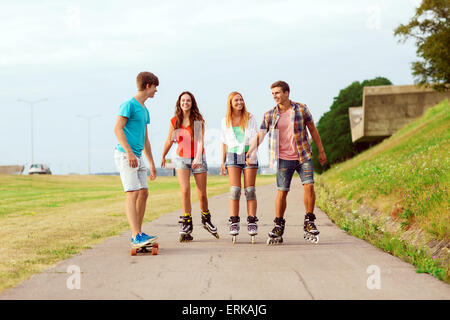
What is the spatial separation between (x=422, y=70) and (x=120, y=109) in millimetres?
26302

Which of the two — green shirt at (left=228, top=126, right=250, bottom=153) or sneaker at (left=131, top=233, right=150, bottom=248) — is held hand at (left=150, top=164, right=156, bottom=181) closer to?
sneaker at (left=131, top=233, right=150, bottom=248)

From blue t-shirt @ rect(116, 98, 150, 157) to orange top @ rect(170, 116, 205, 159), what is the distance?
3.45ft

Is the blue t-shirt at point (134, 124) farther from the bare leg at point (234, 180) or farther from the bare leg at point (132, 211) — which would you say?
the bare leg at point (234, 180)

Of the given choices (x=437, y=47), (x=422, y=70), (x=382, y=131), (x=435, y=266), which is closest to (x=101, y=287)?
(x=435, y=266)

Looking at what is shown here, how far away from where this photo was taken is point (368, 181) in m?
13.2

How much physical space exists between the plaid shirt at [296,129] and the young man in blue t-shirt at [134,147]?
1.70 metres

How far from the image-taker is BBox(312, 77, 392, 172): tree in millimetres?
61750

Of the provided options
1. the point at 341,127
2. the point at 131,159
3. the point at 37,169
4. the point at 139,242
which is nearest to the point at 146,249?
the point at 139,242

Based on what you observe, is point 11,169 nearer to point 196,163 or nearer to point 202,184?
point 202,184

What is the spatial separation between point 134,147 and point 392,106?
41390mm

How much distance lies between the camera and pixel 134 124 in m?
6.88

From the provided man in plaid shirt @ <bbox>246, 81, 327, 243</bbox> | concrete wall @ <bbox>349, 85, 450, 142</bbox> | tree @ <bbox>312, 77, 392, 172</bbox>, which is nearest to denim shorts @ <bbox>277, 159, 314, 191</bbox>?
man in plaid shirt @ <bbox>246, 81, 327, 243</bbox>
